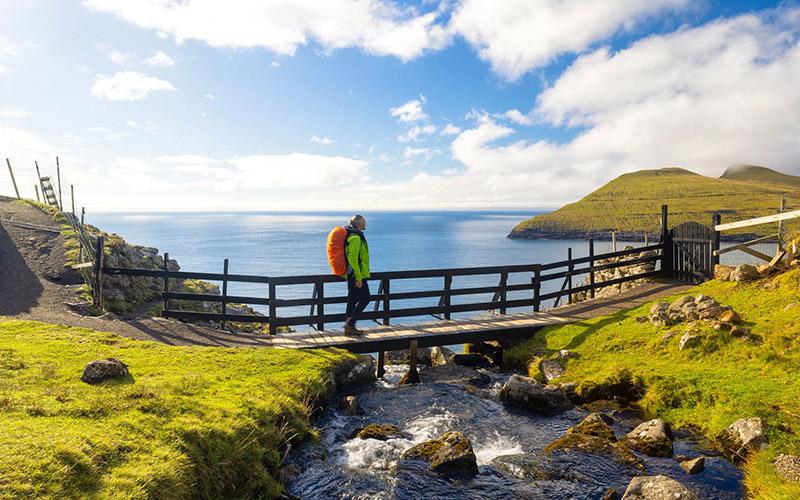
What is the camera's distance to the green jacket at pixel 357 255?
45.7 ft

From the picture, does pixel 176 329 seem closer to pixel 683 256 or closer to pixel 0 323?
pixel 0 323

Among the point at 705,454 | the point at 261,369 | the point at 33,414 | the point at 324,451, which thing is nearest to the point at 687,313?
the point at 705,454

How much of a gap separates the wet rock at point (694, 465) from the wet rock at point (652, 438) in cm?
48

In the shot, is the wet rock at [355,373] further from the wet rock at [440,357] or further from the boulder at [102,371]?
the boulder at [102,371]

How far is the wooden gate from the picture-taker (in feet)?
66.2

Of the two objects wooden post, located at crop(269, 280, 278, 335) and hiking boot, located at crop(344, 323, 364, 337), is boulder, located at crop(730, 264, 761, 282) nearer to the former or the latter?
hiking boot, located at crop(344, 323, 364, 337)

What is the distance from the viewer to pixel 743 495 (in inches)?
295

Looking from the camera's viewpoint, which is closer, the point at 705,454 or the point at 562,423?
the point at 705,454

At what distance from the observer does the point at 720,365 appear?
11266 millimetres

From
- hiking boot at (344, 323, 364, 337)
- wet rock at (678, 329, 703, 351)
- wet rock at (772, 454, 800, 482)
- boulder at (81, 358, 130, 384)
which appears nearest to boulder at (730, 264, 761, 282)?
wet rock at (678, 329, 703, 351)

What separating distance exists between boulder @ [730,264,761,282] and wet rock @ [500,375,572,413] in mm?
9909

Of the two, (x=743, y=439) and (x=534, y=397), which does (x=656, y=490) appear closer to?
(x=743, y=439)

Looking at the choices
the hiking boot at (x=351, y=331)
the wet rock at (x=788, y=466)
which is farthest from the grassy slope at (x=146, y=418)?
the wet rock at (x=788, y=466)

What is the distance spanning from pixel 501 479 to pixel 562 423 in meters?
3.20
